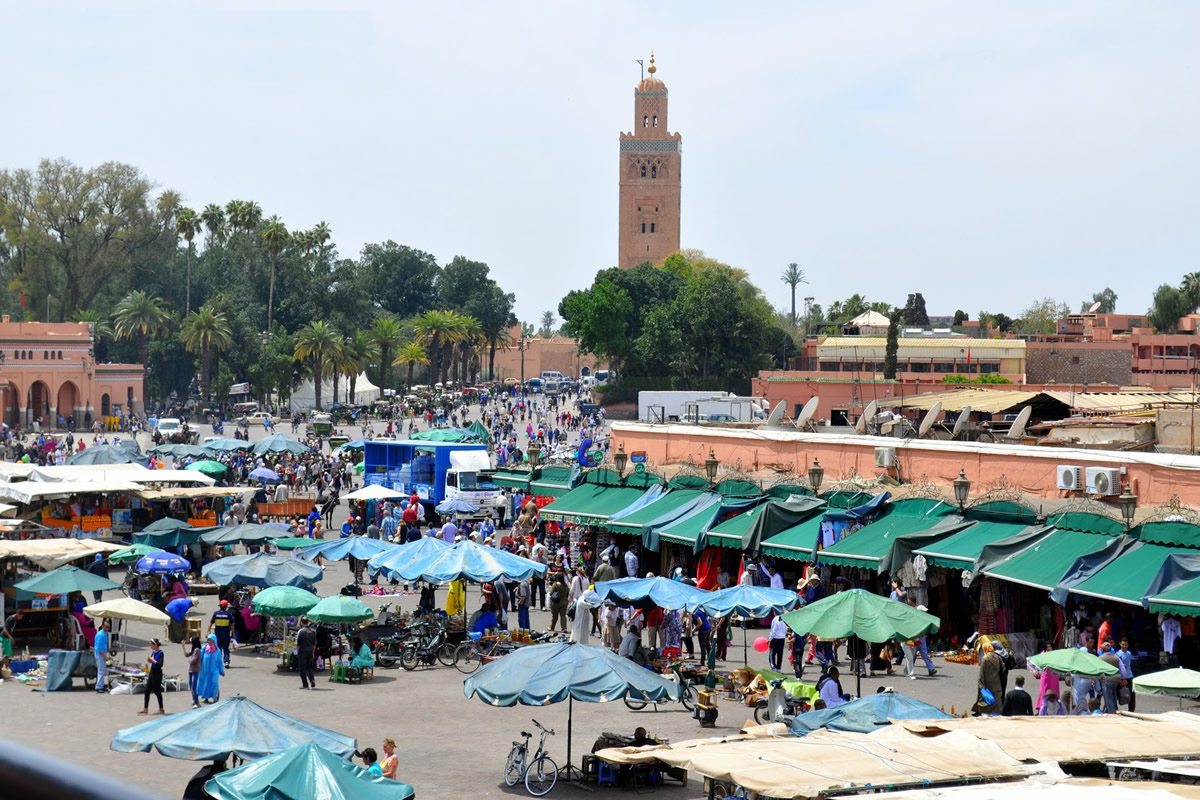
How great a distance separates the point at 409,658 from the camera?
19984 millimetres

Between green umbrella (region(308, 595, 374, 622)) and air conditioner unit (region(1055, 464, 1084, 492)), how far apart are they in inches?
391

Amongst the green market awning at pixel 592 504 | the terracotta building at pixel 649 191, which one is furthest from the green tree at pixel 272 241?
the green market awning at pixel 592 504

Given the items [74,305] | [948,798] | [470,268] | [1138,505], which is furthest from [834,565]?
[470,268]

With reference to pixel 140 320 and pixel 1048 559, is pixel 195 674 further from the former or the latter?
pixel 140 320

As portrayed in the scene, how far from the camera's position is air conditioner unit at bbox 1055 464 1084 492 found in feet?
66.8

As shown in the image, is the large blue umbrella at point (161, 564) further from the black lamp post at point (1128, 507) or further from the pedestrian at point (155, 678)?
the black lamp post at point (1128, 507)

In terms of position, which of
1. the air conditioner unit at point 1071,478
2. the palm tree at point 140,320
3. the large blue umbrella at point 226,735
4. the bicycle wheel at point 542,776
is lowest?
the bicycle wheel at point 542,776

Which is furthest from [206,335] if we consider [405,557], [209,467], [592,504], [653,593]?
[653,593]

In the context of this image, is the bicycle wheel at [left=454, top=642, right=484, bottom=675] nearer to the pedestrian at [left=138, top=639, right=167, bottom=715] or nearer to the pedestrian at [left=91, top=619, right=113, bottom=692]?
the pedestrian at [left=91, top=619, right=113, bottom=692]

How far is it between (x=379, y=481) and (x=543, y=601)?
53.5ft

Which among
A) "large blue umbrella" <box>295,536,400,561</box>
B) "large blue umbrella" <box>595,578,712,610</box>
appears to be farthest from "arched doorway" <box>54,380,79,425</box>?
"large blue umbrella" <box>595,578,712,610</box>

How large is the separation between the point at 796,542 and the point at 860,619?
7.16 m

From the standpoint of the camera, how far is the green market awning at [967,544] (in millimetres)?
20000

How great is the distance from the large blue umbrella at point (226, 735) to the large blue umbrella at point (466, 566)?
25.7ft
